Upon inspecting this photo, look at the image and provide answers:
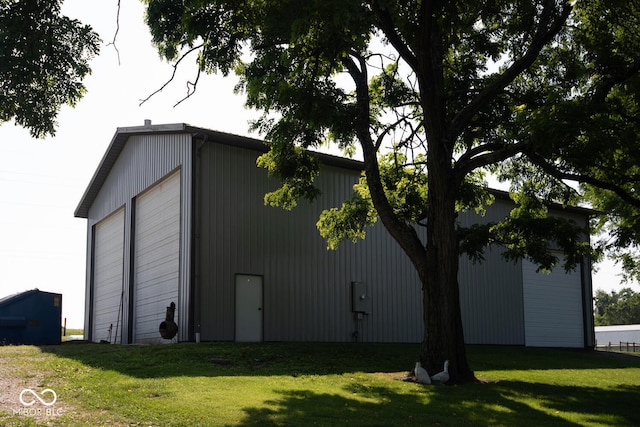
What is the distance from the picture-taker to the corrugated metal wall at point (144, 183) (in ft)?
62.4

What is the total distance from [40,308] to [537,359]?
1598 cm

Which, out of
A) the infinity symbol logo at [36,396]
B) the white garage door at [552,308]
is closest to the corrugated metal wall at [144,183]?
the infinity symbol logo at [36,396]

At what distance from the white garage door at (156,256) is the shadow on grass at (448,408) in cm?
953

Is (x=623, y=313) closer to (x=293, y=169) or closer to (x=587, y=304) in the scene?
Answer: (x=587, y=304)

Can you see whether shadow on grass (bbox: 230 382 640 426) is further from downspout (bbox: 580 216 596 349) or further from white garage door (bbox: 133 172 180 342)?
downspout (bbox: 580 216 596 349)

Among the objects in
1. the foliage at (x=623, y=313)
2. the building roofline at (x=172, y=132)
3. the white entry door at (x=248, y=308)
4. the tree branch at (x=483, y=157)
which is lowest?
the foliage at (x=623, y=313)

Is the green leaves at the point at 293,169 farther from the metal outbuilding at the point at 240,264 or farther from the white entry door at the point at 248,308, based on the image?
the white entry door at the point at 248,308

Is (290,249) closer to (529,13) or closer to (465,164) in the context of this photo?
(465,164)

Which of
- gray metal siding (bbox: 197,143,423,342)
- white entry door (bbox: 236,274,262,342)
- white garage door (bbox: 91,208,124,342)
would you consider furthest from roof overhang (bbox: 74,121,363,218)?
white entry door (bbox: 236,274,262,342)

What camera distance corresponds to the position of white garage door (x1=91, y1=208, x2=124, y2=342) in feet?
81.1

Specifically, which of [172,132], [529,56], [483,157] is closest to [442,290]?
[483,157]

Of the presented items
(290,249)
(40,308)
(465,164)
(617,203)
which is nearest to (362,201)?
(465,164)

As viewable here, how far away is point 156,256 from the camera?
21359 millimetres

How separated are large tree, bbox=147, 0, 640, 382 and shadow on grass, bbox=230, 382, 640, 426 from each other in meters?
1.64
